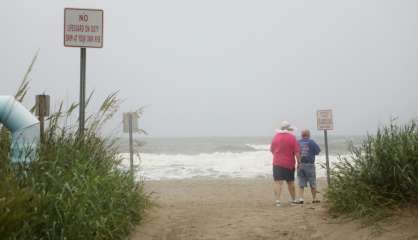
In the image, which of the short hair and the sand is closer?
the sand

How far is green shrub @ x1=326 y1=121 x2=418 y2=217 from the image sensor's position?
20.7ft

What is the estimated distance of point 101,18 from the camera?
6.29 m

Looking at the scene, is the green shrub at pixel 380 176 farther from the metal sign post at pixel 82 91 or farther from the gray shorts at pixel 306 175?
the gray shorts at pixel 306 175

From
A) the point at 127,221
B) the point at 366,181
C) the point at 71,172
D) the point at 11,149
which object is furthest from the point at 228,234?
the point at 11,149

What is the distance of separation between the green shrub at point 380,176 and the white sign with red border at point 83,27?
3.71 m

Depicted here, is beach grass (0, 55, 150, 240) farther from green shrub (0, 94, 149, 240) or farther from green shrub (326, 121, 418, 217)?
green shrub (326, 121, 418, 217)

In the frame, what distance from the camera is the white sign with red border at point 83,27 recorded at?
20.4 feet

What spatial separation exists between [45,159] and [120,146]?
2629 millimetres

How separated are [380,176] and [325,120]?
22.3ft

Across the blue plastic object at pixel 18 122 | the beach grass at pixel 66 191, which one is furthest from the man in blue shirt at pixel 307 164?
the blue plastic object at pixel 18 122

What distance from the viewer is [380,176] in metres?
6.56

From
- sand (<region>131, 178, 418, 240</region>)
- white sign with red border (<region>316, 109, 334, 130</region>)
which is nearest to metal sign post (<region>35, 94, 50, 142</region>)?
sand (<region>131, 178, 418, 240</region>)

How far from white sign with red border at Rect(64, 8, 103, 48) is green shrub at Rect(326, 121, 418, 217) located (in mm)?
3707

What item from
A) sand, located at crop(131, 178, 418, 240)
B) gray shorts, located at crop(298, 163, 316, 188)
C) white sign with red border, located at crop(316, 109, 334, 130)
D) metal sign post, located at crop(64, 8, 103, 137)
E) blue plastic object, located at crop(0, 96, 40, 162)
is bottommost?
sand, located at crop(131, 178, 418, 240)
